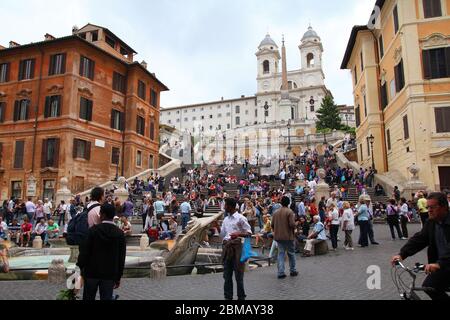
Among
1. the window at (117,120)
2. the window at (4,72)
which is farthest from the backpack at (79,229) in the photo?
the window at (4,72)

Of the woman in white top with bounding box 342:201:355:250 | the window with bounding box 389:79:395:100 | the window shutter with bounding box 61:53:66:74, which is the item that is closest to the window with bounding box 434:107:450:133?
the window with bounding box 389:79:395:100

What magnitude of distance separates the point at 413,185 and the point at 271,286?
1667 cm

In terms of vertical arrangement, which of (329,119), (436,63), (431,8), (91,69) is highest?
(329,119)

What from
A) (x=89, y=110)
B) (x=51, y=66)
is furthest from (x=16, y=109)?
(x=89, y=110)

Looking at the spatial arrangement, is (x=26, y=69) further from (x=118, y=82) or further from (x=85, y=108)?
(x=118, y=82)

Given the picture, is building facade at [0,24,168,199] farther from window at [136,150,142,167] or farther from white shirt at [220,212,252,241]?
white shirt at [220,212,252,241]

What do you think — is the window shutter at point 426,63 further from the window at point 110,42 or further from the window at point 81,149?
the window at point 110,42

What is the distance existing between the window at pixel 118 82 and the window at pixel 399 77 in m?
24.2

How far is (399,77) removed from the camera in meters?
24.5

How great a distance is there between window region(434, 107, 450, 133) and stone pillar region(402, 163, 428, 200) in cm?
279

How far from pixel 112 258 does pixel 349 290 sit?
14.9ft

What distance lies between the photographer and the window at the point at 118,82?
117ft

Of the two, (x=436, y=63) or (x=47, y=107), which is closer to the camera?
(x=436, y=63)

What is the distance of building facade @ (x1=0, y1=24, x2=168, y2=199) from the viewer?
30078mm
